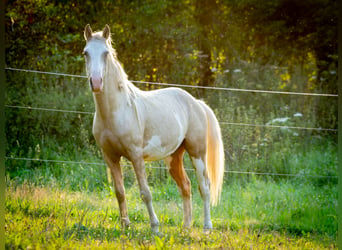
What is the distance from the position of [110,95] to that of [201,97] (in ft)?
14.2

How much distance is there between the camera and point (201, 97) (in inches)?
316

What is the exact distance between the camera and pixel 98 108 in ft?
12.7

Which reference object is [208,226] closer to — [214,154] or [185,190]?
[185,190]

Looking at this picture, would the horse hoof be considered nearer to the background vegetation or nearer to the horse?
the horse

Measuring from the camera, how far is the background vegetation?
5094mm

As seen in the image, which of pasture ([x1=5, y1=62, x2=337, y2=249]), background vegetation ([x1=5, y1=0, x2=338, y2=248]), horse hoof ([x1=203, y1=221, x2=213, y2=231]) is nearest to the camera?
pasture ([x1=5, y1=62, x2=337, y2=249])

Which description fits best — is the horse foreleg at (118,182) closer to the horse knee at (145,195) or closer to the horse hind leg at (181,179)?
the horse knee at (145,195)

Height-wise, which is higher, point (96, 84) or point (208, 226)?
point (96, 84)

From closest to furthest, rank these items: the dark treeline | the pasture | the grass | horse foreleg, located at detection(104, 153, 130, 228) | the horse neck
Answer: the grass, the pasture, the horse neck, horse foreleg, located at detection(104, 153, 130, 228), the dark treeline

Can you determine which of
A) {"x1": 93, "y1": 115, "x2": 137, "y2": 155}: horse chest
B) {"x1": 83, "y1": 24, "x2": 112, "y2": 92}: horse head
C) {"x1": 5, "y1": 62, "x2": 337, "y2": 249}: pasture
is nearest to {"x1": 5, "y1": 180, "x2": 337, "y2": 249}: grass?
{"x1": 5, "y1": 62, "x2": 337, "y2": 249}: pasture

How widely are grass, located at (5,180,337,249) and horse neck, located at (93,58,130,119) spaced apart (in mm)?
945

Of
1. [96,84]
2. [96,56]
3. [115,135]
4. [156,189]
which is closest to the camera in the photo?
[96,84]

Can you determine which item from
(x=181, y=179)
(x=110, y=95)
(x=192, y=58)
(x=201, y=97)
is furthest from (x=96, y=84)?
(x=192, y=58)

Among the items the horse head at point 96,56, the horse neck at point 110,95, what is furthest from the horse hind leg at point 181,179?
the horse head at point 96,56
